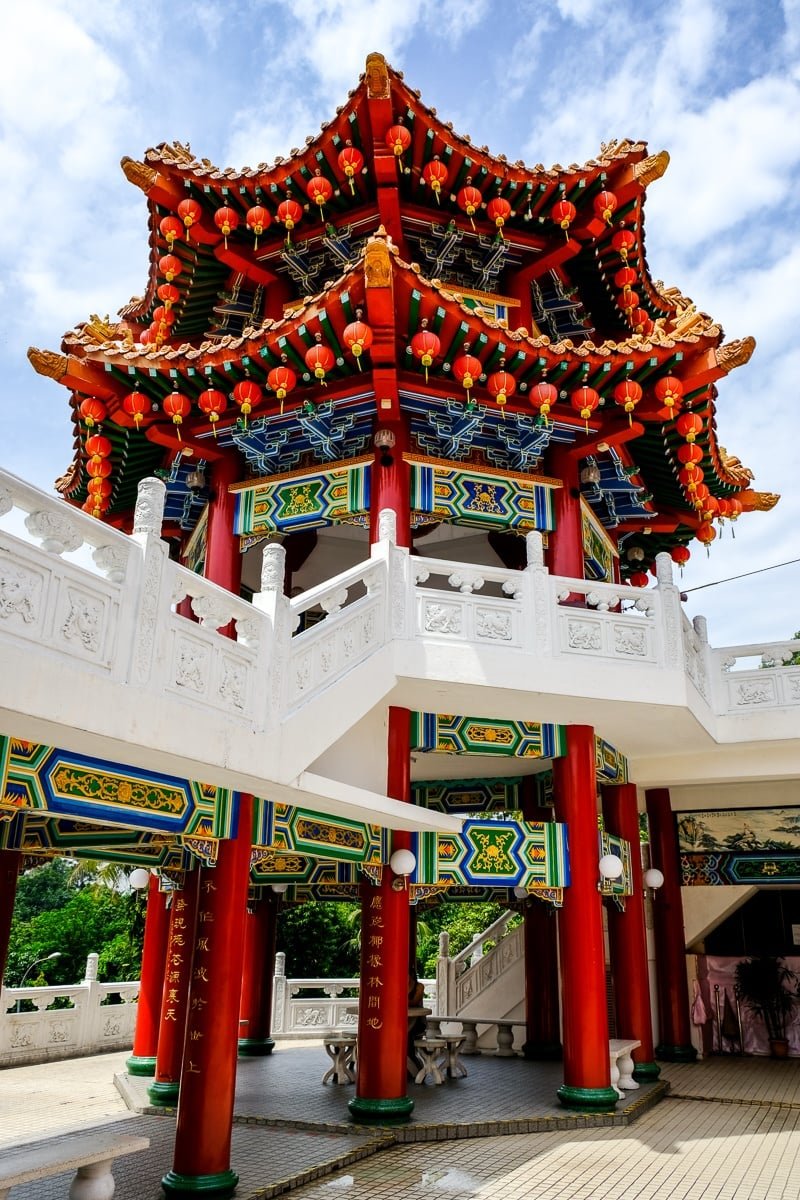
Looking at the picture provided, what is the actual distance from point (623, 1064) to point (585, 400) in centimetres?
695

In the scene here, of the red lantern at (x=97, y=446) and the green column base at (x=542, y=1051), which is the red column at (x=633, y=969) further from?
the red lantern at (x=97, y=446)

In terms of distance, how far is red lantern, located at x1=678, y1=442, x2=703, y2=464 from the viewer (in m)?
10.3

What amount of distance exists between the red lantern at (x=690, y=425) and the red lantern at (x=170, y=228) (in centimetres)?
607

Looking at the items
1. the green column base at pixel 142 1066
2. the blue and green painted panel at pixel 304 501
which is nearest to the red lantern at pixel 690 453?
the blue and green painted panel at pixel 304 501

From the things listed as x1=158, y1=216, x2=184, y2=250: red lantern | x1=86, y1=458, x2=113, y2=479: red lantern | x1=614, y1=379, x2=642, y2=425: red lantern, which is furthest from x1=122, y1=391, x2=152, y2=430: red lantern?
x1=614, y1=379, x2=642, y2=425: red lantern

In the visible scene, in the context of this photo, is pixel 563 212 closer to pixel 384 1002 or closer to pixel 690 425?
pixel 690 425

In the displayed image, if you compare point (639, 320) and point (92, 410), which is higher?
point (639, 320)

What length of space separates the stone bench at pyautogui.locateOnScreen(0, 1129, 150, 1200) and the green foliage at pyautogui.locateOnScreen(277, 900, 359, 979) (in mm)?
18125

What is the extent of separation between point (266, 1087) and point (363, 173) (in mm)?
10281

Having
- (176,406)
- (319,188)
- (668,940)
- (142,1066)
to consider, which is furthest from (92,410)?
(668,940)

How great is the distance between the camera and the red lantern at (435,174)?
10.4m

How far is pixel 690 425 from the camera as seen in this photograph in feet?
32.4

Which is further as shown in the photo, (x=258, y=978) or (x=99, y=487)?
(x=258, y=978)

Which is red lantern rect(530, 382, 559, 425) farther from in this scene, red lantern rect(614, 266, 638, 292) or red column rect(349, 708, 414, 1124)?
red column rect(349, 708, 414, 1124)
